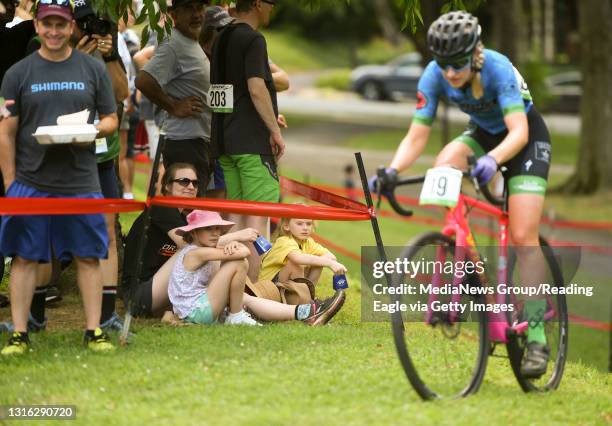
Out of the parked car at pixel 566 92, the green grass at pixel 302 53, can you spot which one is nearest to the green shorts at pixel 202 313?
the parked car at pixel 566 92

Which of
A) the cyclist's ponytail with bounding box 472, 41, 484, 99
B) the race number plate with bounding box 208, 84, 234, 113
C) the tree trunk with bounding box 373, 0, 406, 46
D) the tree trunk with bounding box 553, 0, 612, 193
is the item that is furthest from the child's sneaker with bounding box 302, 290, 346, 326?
the tree trunk with bounding box 373, 0, 406, 46

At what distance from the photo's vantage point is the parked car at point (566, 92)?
157 ft

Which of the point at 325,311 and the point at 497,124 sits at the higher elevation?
the point at 497,124

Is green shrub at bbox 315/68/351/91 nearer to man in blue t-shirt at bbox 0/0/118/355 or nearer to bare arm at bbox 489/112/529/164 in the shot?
man in blue t-shirt at bbox 0/0/118/355

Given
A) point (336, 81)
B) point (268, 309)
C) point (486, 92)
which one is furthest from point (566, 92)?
point (486, 92)

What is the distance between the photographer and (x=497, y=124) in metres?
7.65

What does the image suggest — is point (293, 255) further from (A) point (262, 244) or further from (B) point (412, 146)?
(B) point (412, 146)

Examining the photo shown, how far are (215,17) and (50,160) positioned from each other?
3153 mm

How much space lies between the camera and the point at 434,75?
7.35 meters

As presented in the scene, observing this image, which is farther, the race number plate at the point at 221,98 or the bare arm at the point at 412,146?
the race number plate at the point at 221,98

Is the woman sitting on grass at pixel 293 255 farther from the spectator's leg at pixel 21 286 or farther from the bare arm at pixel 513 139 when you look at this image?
the bare arm at pixel 513 139

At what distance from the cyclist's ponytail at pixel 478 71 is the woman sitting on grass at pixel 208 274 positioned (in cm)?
215

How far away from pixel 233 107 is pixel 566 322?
10.1 feet

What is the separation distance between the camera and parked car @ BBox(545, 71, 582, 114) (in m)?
47.9
